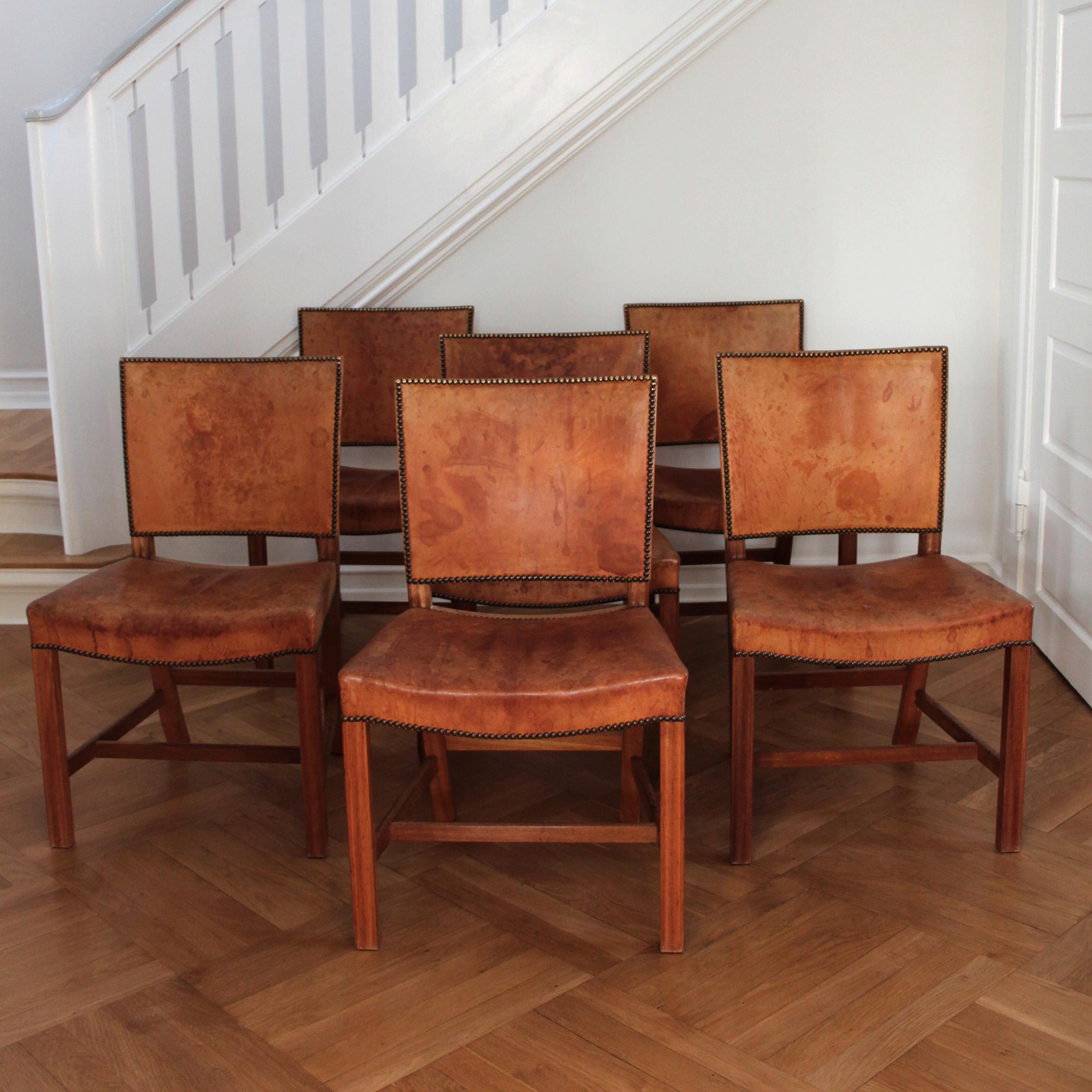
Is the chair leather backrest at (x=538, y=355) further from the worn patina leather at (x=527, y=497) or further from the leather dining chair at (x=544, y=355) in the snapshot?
the worn patina leather at (x=527, y=497)

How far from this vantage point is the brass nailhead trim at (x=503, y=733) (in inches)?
74.4

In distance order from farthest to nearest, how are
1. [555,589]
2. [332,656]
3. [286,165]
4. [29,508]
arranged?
[29,508] < [286,165] < [332,656] < [555,589]

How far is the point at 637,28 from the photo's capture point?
333 centimetres

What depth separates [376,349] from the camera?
3369 mm

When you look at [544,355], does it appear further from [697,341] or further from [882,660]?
[882,660]

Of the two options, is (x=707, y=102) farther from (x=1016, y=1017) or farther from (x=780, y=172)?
(x=1016, y=1017)

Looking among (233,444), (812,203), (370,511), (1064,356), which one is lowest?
(370,511)

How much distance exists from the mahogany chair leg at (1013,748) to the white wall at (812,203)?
160cm

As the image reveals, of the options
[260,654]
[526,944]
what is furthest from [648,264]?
[526,944]

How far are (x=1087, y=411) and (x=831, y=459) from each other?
0.80m

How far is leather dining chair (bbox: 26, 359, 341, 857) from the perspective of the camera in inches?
89.5

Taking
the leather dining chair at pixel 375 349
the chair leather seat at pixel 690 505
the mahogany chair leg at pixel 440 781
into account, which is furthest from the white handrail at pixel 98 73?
the mahogany chair leg at pixel 440 781

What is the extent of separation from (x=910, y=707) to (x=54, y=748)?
→ 5.71ft

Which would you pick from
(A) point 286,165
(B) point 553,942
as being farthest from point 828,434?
(A) point 286,165
